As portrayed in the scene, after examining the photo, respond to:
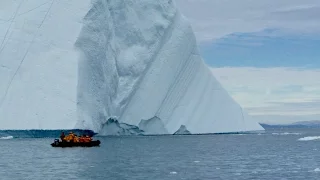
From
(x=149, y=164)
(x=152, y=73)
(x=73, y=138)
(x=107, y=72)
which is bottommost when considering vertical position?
(x=149, y=164)

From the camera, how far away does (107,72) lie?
51500mm

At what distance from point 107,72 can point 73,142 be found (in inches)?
380

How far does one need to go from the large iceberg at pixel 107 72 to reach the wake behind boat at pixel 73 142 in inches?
64.1

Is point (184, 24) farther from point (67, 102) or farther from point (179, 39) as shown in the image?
point (67, 102)

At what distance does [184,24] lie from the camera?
57469 millimetres

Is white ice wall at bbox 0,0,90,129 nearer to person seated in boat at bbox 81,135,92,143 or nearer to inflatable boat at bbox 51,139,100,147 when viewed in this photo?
person seated in boat at bbox 81,135,92,143

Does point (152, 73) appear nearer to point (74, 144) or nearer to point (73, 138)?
point (73, 138)

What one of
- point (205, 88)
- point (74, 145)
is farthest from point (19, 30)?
point (205, 88)

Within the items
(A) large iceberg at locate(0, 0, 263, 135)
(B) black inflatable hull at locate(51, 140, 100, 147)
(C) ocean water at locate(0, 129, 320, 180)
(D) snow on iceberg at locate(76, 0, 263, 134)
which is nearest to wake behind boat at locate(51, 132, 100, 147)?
(B) black inflatable hull at locate(51, 140, 100, 147)

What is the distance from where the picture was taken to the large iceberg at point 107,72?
46.8 meters

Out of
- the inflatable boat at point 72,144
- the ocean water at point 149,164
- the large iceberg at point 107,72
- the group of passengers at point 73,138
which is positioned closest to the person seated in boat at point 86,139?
the group of passengers at point 73,138

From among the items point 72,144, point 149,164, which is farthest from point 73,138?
point 149,164

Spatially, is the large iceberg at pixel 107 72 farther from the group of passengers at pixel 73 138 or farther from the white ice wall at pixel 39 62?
the group of passengers at pixel 73 138

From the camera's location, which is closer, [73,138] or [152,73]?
[73,138]
